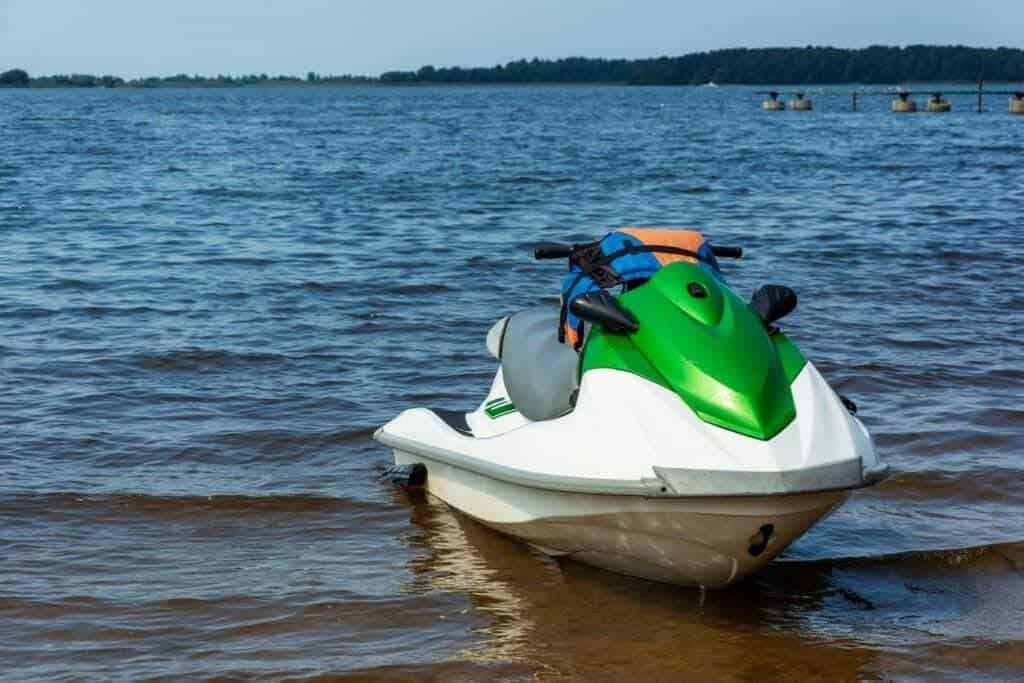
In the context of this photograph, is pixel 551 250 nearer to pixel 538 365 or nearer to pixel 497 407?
pixel 538 365

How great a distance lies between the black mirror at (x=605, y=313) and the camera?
203 inches

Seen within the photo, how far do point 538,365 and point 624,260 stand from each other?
0.59 meters

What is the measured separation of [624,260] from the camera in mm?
5590

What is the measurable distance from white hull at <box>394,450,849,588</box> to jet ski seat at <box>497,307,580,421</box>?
1.05ft

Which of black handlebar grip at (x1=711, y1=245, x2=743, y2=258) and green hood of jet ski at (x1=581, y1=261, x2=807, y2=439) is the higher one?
black handlebar grip at (x1=711, y1=245, x2=743, y2=258)

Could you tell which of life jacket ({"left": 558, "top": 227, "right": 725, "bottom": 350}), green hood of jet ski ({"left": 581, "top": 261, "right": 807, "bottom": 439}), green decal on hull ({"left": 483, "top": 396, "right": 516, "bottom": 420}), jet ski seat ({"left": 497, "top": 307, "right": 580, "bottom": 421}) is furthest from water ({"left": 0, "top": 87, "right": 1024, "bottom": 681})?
life jacket ({"left": 558, "top": 227, "right": 725, "bottom": 350})

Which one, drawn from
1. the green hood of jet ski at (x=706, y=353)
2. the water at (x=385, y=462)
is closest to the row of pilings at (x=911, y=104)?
the water at (x=385, y=462)

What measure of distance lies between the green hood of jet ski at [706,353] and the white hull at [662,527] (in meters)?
0.27

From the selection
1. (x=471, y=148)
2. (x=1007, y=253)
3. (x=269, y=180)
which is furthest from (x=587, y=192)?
(x=471, y=148)

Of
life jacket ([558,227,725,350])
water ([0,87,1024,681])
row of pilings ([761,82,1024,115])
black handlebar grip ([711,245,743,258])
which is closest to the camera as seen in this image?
water ([0,87,1024,681])

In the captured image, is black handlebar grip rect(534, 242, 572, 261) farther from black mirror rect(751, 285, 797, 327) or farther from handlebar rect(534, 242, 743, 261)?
black mirror rect(751, 285, 797, 327)

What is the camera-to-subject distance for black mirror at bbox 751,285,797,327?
5.32 m

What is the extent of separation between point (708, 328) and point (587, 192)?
21.7 metres

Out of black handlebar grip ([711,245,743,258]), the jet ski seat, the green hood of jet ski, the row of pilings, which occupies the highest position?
black handlebar grip ([711,245,743,258])
